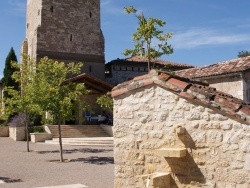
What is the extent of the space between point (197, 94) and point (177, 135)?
0.69m

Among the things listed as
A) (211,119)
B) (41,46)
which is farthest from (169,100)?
(41,46)

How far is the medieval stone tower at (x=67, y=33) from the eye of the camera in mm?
34344

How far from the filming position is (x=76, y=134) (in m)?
26.3

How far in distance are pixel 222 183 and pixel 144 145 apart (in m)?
1.41

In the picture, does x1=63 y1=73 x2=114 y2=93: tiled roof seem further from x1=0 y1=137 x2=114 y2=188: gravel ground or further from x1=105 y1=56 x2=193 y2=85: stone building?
x1=0 y1=137 x2=114 y2=188: gravel ground

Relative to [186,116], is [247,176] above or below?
below

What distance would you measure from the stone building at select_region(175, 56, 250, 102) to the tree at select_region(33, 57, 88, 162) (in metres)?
6.65

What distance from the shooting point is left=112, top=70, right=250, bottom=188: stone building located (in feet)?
15.1

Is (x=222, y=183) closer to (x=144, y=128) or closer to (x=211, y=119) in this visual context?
(x=211, y=119)

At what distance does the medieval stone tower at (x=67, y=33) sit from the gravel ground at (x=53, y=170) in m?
19.3

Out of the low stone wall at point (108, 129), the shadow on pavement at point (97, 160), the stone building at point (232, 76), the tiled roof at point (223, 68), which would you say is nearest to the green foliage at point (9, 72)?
the low stone wall at point (108, 129)

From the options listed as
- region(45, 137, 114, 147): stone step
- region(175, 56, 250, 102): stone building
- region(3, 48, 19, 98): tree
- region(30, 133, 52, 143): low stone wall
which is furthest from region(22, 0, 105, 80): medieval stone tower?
region(175, 56, 250, 102): stone building

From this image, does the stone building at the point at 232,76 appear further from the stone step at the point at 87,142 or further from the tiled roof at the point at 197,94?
the tiled roof at the point at 197,94

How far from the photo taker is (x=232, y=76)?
16.4 m
